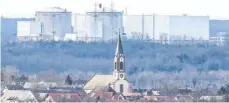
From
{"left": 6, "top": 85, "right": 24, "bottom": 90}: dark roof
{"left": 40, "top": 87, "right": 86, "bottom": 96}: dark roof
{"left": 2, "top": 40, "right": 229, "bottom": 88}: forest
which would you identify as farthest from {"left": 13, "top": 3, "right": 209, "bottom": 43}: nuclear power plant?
{"left": 6, "top": 85, "right": 24, "bottom": 90}: dark roof

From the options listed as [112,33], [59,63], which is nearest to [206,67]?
[59,63]

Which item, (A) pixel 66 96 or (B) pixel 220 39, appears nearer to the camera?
(A) pixel 66 96

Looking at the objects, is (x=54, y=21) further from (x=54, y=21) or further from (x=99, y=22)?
(x=99, y=22)

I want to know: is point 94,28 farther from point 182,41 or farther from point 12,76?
point 12,76

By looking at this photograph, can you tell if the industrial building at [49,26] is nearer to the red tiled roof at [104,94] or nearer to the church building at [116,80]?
the church building at [116,80]

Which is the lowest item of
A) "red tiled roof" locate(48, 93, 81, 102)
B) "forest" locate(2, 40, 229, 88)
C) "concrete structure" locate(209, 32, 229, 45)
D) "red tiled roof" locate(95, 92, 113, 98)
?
"red tiled roof" locate(95, 92, 113, 98)

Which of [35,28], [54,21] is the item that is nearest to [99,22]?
[54,21]

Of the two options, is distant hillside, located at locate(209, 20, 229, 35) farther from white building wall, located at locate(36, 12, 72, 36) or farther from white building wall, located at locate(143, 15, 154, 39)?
white building wall, located at locate(36, 12, 72, 36)
